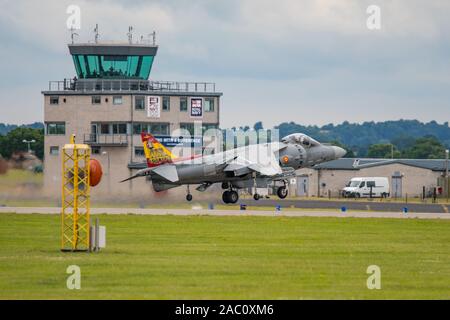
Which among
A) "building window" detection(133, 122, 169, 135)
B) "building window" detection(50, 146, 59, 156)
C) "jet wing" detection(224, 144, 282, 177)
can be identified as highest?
"building window" detection(133, 122, 169, 135)

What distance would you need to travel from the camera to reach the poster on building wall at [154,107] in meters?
85.8

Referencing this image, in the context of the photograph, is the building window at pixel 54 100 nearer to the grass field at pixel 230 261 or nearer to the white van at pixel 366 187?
the white van at pixel 366 187

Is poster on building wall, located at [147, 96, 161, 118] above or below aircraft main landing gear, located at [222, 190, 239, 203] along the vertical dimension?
above

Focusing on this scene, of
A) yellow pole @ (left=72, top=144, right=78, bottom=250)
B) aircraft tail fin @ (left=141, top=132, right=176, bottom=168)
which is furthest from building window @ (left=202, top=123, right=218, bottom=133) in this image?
yellow pole @ (left=72, top=144, right=78, bottom=250)

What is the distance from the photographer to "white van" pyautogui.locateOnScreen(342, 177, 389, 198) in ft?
320

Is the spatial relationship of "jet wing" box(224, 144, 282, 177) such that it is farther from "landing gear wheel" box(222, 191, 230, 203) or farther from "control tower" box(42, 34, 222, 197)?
"control tower" box(42, 34, 222, 197)

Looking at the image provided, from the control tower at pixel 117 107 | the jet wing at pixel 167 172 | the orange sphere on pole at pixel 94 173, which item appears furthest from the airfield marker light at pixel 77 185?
the control tower at pixel 117 107

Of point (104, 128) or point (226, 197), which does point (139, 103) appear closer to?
point (104, 128)

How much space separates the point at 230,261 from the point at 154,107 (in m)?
55.1

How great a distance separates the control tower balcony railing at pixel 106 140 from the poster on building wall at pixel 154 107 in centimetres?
281

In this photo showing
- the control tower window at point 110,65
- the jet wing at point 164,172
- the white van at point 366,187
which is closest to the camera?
the jet wing at point 164,172

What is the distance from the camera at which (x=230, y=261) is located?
31875mm

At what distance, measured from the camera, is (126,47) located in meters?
84.0

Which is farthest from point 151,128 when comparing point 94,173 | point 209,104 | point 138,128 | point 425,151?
point 425,151
